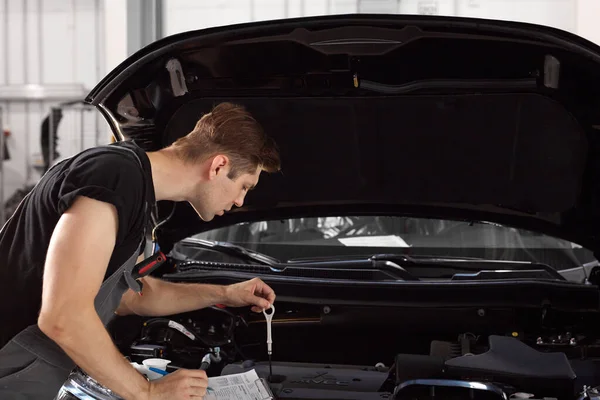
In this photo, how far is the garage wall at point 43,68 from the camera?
7.61 m

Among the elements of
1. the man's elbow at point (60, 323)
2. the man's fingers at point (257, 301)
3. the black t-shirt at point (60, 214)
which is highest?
the black t-shirt at point (60, 214)

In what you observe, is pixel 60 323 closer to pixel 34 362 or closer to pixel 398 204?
pixel 34 362

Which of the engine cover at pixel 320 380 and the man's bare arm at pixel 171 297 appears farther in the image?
the man's bare arm at pixel 171 297

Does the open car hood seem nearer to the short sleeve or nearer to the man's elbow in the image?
the short sleeve

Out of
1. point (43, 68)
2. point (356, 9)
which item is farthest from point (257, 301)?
point (43, 68)

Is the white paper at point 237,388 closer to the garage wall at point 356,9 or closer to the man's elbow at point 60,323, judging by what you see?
the man's elbow at point 60,323

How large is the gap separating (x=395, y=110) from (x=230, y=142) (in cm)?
66

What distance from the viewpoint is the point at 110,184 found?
1.28m

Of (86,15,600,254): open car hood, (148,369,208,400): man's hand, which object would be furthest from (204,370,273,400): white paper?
(86,15,600,254): open car hood

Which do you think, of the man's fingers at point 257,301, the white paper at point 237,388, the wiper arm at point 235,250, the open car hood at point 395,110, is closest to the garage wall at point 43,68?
the wiper arm at point 235,250

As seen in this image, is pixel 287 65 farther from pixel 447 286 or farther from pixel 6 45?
pixel 6 45

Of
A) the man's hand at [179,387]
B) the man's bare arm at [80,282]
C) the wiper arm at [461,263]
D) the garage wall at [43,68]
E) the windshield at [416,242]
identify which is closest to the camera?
the man's bare arm at [80,282]

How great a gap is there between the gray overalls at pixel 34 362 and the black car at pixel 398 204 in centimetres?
40

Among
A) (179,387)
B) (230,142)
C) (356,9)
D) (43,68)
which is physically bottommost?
(179,387)
